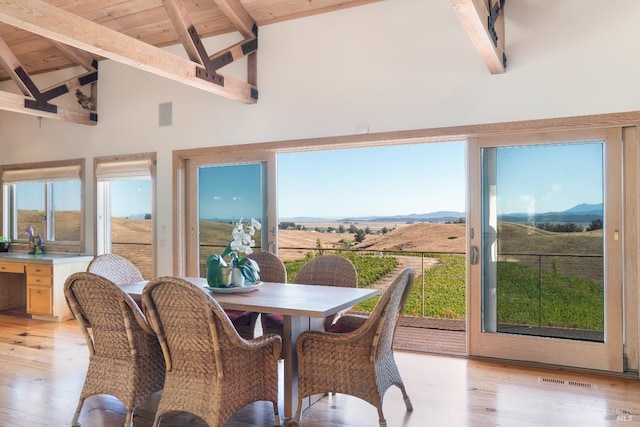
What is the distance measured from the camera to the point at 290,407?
3027 mm

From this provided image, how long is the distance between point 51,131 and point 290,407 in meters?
5.57

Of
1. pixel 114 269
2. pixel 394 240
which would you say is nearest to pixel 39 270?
pixel 114 269

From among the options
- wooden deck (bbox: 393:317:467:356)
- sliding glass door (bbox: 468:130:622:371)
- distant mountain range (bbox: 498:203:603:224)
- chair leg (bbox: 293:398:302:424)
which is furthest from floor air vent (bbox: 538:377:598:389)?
chair leg (bbox: 293:398:302:424)

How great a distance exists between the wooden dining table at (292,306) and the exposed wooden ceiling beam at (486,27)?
73.0 inches

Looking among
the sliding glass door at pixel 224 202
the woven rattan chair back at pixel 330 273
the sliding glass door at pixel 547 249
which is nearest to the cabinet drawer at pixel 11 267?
the sliding glass door at pixel 224 202

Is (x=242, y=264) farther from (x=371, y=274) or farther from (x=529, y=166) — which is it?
(x=371, y=274)

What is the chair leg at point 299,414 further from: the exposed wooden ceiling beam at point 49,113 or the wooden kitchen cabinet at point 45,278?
the exposed wooden ceiling beam at point 49,113

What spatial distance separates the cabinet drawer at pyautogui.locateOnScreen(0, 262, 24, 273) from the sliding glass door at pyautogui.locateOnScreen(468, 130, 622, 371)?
526 centimetres

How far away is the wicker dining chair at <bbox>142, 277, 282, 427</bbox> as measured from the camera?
2529 millimetres

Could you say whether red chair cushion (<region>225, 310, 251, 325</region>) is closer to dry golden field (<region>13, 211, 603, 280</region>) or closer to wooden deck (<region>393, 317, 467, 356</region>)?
wooden deck (<region>393, 317, 467, 356</region>)

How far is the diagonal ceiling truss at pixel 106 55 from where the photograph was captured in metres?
3.05

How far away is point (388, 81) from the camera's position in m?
4.59

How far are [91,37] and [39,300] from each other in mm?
3797

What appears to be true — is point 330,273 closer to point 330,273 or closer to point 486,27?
point 330,273
